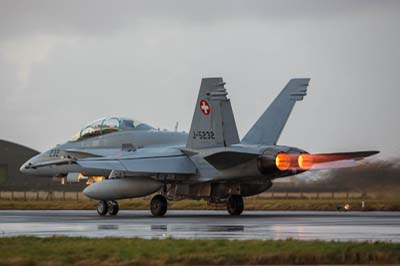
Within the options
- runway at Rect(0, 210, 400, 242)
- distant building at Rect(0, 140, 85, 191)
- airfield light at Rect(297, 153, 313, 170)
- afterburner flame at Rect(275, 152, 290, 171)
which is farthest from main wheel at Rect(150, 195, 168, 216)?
distant building at Rect(0, 140, 85, 191)

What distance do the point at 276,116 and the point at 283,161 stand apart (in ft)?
17.1

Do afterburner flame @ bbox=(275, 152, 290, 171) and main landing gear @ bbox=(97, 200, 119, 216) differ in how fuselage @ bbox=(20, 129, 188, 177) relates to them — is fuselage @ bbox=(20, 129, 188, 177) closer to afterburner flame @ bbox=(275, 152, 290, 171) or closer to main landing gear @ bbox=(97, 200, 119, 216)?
main landing gear @ bbox=(97, 200, 119, 216)

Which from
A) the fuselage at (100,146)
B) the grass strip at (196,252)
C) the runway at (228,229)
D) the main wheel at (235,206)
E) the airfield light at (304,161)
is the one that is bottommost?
the grass strip at (196,252)

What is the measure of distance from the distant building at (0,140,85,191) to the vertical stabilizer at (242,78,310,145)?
4424 cm

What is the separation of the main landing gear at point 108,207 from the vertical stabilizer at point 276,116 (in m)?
5.81

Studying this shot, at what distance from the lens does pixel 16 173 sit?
90625 millimetres

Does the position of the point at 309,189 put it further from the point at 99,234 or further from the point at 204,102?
the point at 99,234

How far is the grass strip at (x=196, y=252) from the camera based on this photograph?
752 inches

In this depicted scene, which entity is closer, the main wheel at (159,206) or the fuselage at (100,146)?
the main wheel at (159,206)

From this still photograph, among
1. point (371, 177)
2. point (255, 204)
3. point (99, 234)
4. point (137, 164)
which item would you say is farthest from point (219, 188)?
point (99, 234)

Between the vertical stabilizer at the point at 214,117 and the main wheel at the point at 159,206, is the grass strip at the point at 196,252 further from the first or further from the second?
the main wheel at the point at 159,206

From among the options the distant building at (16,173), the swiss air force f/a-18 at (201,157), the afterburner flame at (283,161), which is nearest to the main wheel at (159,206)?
the swiss air force f/a-18 at (201,157)

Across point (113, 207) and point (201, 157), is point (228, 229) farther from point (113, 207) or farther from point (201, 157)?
point (113, 207)

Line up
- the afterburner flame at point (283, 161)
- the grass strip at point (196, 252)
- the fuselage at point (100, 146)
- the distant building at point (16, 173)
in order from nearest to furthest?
the grass strip at point (196, 252) < the afterburner flame at point (283, 161) < the fuselage at point (100, 146) < the distant building at point (16, 173)
